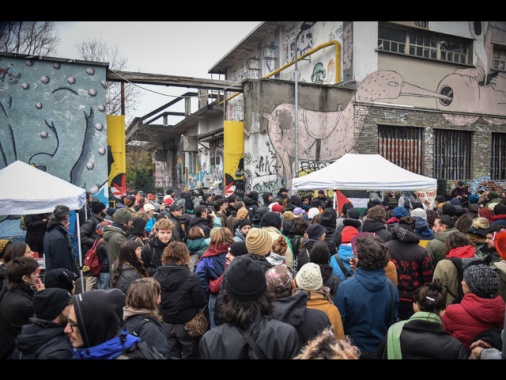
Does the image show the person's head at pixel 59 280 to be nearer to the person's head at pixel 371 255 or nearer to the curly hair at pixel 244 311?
the curly hair at pixel 244 311

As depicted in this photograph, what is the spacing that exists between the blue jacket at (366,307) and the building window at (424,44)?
47.8 ft

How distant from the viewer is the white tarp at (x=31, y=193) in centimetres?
536

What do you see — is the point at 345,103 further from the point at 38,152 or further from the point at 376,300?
the point at 376,300

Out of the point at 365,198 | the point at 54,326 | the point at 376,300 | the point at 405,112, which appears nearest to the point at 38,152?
the point at 365,198

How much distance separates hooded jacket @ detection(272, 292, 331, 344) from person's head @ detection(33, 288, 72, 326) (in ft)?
4.61

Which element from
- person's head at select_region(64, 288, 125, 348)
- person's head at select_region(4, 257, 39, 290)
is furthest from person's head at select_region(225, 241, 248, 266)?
person's head at select_region(64, 288, 125, 348)

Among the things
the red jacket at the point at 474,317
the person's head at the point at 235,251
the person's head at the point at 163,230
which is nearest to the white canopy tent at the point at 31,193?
the person's head at the point at 163,230

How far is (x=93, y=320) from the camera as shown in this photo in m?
1.96

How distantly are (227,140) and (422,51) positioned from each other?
32.5 feet

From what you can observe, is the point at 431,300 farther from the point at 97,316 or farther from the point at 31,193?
the point at 31,193

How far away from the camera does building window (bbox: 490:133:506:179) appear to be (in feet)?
59.3

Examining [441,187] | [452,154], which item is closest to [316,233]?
[441,187]

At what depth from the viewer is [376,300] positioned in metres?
3.14

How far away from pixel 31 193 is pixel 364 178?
19.7 ft
